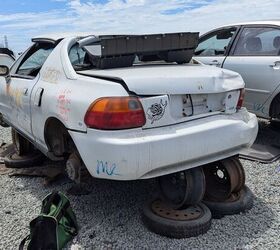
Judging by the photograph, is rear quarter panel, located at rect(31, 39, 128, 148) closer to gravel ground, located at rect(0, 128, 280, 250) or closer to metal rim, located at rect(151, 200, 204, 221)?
gravel ground, located at rect(0, 128, 280, 250)

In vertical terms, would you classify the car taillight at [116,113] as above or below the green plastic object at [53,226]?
above

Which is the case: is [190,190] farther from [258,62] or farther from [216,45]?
[216,45]

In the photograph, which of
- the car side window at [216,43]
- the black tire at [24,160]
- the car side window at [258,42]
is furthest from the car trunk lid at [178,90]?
the car side window at [216,43]

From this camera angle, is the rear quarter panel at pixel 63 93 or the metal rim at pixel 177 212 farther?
the metal rim at pixel 177 212

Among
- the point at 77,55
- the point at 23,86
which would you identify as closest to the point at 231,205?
the point at 77,55

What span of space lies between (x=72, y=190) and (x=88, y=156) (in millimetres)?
1163

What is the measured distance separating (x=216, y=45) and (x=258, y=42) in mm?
844

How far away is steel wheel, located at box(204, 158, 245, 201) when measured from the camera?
11.3ft

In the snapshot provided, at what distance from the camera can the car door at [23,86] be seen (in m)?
3.98

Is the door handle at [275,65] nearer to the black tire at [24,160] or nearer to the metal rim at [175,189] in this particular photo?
the metal rim at [175,189]

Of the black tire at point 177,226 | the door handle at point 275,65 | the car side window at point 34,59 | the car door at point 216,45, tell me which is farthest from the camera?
the car door at point 216,45

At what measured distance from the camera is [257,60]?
5309 millimetres

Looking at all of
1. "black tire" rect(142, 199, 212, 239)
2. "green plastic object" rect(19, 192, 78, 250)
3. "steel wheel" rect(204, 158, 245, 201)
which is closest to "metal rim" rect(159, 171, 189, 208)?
"black tire" rect(142, 199, 212, 239)

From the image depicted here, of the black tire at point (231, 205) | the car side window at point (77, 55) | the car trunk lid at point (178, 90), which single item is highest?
the car side window at point (77, 55)
